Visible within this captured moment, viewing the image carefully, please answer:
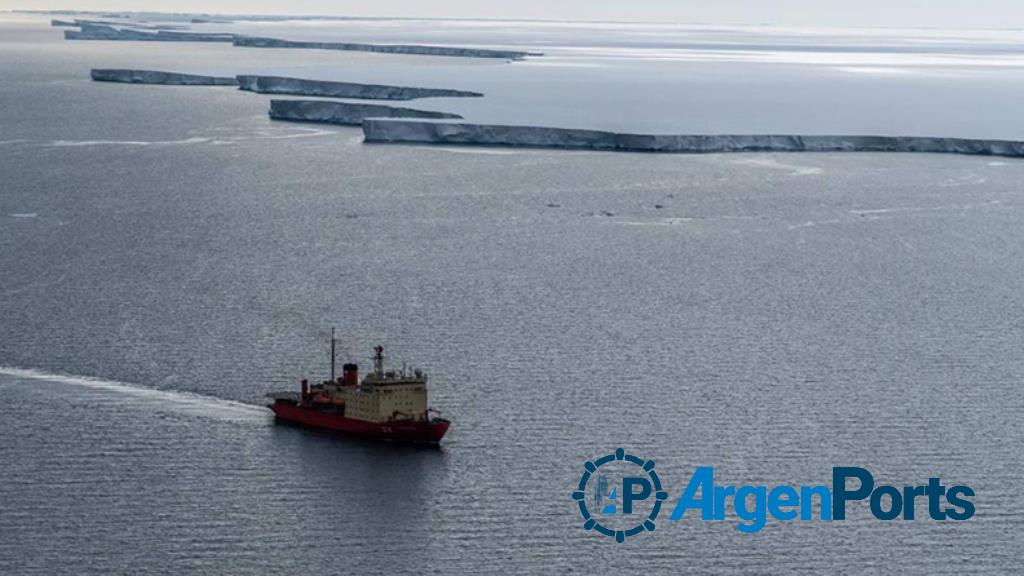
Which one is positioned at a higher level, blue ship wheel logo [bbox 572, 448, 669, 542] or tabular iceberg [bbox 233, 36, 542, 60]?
tabular iceberg [bbox 233, 36, 542, 60]

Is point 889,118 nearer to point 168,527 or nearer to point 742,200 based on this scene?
point 742,200

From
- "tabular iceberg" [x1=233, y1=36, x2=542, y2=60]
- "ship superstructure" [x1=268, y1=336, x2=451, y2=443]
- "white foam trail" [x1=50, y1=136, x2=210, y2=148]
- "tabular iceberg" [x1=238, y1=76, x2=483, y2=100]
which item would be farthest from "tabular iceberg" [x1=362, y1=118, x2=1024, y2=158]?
"tabular iceberg" [x1=233, y1=36, x2=542, y2=60]

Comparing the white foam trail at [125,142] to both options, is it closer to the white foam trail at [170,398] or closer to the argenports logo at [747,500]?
the white foam trail at [170,398]

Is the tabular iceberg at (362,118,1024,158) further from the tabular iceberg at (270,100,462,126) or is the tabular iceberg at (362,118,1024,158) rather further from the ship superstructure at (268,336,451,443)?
the ship superstructure at (268,336,451,443)

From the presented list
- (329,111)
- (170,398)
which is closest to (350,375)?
(170,398)

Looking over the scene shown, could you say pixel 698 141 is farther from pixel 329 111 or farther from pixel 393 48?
pixel 393 48
